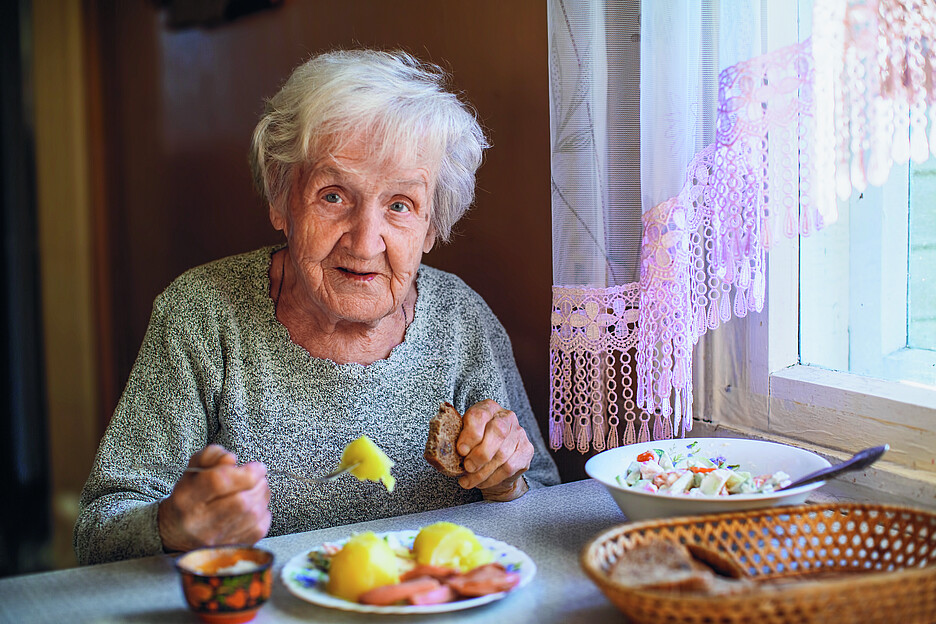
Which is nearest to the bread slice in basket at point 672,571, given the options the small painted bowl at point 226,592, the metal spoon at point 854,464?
the metal spoon at point 854,464

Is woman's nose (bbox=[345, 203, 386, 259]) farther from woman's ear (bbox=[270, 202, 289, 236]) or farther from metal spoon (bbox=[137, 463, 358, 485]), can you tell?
metal spoon (bbox=[137, 463, 358, 485])

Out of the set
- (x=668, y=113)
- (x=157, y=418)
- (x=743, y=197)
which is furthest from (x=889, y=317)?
(x=157, y=418)

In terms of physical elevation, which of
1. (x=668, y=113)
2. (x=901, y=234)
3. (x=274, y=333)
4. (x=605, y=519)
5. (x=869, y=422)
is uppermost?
(x=668, y=113)

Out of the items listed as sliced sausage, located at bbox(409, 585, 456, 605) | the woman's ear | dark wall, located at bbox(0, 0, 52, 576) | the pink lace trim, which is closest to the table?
sliced sausage, located at bbox(409, 585, 456, 605)

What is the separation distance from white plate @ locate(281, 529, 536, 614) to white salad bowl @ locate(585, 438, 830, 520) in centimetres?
16

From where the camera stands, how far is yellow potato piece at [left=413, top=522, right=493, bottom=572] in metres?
0.96

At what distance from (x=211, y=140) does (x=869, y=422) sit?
174 centimetres

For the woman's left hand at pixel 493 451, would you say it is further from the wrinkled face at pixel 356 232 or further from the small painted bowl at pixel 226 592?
the small painted bowl at pixel 226 592

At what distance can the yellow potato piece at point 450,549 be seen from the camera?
96 centimetres

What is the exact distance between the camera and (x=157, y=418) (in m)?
1.37

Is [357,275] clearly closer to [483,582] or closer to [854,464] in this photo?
[483,582]

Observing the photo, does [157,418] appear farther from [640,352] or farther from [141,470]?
[640,352]

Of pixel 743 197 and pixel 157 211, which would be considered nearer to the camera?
pixel 743 197

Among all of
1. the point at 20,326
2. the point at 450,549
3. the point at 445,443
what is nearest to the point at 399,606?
the point at 450,549
